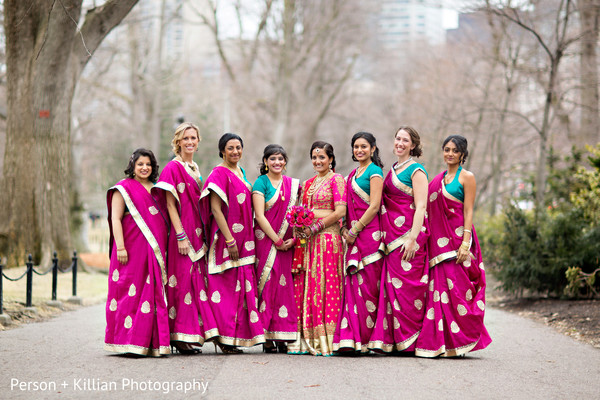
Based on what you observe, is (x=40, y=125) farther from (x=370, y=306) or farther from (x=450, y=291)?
(x=450, y=291)

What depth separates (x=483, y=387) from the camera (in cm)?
555

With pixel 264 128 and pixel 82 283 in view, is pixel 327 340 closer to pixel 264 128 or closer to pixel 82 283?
pixel 82 283

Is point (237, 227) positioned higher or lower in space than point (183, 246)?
higher

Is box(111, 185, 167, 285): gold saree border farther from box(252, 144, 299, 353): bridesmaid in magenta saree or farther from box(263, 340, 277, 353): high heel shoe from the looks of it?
box(263, 340, 277, 353): high heel shoe

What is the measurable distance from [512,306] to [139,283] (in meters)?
7.54

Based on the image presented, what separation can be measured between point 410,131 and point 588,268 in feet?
17.7

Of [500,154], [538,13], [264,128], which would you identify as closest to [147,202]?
[538,13]

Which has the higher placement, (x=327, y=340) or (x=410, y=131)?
(x=410, y=131)

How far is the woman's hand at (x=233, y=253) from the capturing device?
700 cm

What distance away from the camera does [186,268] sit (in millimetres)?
6957

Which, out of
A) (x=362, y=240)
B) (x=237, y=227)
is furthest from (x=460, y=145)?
(x=237, y=227)

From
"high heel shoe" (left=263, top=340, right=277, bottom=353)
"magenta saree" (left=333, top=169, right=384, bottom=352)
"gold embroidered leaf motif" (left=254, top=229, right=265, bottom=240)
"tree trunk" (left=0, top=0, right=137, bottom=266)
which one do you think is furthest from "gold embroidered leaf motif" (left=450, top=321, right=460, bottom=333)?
"tree trunk" (left=0, top=0, right=137, bottom=266)

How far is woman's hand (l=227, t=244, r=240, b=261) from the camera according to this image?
700cm

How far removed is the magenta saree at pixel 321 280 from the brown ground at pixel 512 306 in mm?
3261
